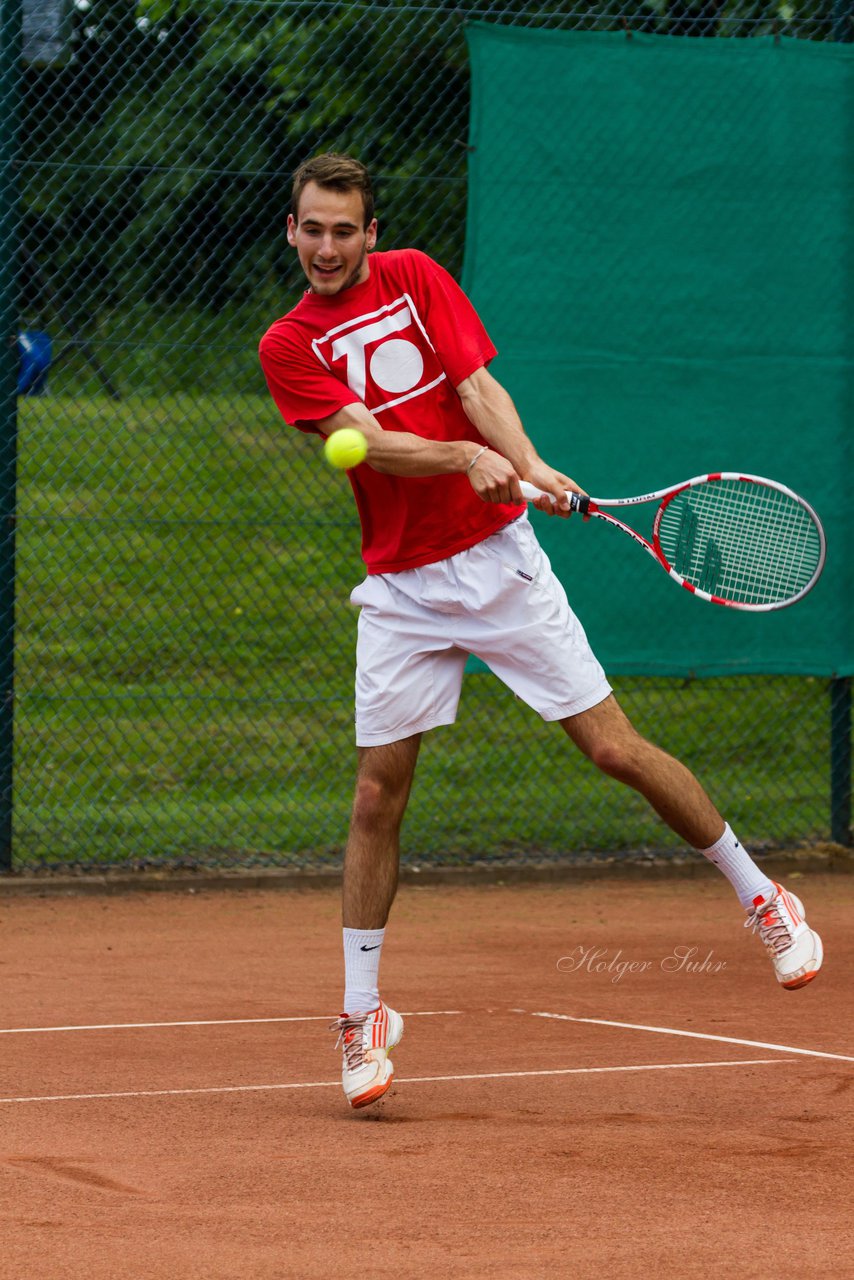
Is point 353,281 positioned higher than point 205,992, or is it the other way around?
point 353,281

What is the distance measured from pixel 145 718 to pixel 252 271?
6.71ft

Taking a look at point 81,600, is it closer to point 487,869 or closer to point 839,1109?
point 487,869

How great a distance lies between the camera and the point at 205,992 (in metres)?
5.36

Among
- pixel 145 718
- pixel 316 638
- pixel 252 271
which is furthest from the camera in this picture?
pixel 316 638

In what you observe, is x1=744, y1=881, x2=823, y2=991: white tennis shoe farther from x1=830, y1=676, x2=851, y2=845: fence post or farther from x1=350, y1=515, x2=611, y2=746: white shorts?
x1=830, y1=676, x2=851, y2=845: fence post

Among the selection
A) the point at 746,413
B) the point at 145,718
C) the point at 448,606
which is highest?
the point at 746,413

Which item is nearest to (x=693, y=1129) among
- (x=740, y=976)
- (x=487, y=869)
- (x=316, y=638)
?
(x=740, y=976)

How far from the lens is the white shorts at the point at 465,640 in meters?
4.18

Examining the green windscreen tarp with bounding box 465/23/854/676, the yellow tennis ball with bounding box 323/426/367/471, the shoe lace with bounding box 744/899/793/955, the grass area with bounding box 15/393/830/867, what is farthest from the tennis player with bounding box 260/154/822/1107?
the grass area with bounding box 15/393/830/867

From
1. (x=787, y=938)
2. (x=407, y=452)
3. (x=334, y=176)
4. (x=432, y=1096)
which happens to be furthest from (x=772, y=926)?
(x=334, y=176)

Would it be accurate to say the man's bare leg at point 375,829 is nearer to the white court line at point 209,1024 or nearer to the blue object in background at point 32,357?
the white court line at point 209,1024

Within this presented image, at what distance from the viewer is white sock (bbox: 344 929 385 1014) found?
4133 millimetres

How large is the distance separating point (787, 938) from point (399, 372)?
1.56 m
